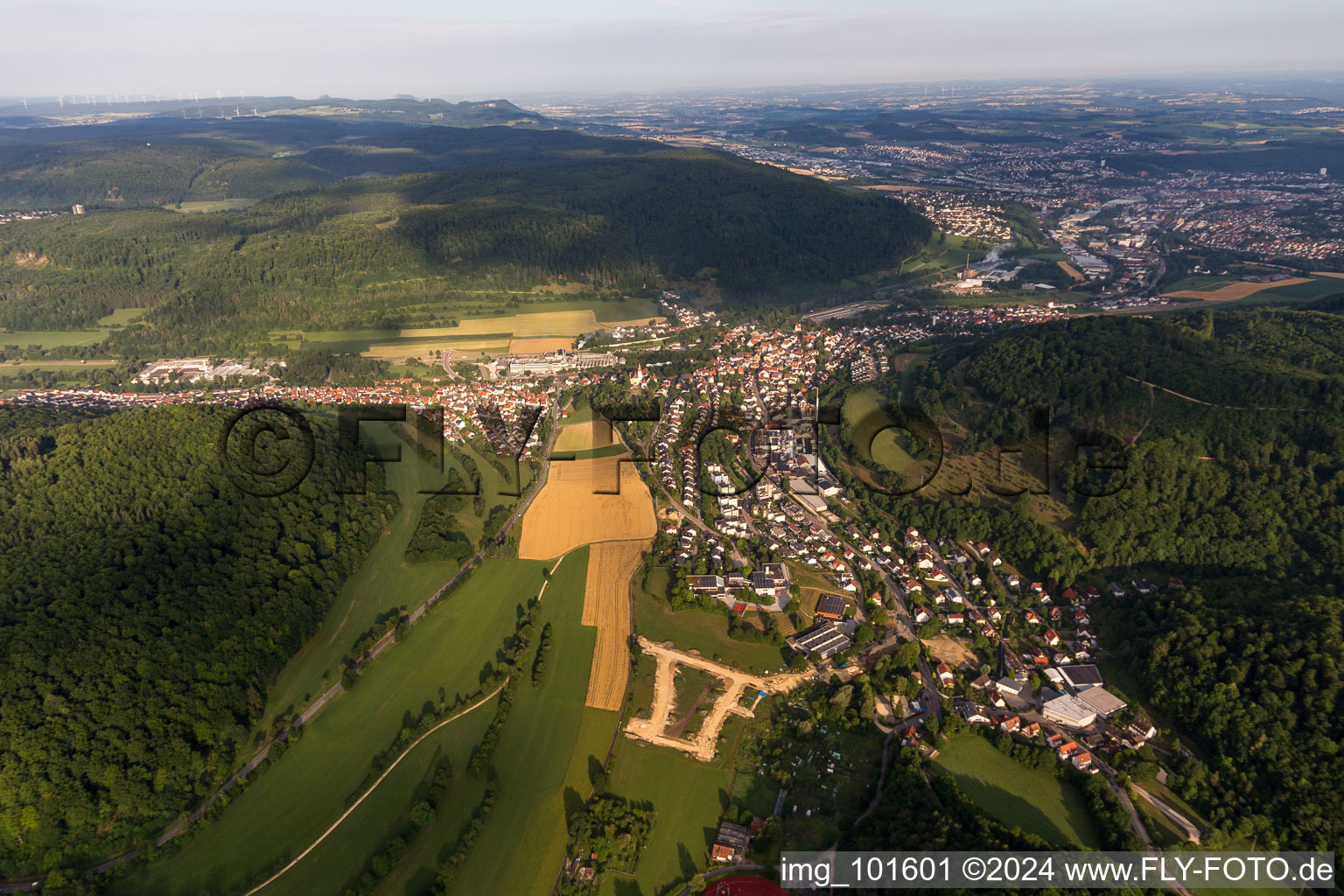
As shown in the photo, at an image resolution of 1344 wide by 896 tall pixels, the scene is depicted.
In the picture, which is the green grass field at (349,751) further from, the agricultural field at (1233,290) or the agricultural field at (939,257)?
the agricultural field at (1233,290)

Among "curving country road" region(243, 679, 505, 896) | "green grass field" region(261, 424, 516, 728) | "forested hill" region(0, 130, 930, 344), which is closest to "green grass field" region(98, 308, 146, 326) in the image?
"forested hill" region(0, 130, 930, 344)

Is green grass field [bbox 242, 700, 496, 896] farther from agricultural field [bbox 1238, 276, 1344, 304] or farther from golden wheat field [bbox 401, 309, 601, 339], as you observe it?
agricultural field [bbox 1238, 276, 1344, 304]

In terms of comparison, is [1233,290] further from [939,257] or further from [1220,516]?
[1220,516]

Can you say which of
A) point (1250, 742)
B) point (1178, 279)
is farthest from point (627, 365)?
point (1178, 279)

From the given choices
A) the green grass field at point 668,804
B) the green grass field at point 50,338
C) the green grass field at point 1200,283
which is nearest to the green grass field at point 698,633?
the green grass field at point 668,804

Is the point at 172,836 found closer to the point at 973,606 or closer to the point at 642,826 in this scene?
the point at 642,826
